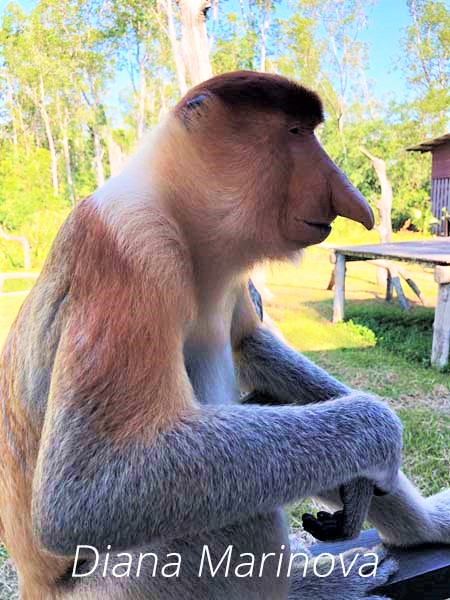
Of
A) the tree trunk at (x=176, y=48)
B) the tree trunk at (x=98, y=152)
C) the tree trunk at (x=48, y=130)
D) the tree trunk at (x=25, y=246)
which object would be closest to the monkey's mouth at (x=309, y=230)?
the tree trunk at (x=176, y=48)

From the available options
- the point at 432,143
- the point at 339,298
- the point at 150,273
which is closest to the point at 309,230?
the point at 150,273

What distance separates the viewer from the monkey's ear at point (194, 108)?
3.24 ft

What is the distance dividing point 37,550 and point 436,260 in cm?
434

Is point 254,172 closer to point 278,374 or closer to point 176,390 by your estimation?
point 176,390

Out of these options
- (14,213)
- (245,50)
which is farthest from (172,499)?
(245,50)

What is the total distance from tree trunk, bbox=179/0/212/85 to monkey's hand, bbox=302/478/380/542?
15.0ft

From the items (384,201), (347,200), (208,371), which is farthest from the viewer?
(384,201)

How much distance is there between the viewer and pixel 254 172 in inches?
37.8

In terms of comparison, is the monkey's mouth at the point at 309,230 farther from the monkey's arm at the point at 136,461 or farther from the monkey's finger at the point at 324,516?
the monkey's finger at the point at 324,516

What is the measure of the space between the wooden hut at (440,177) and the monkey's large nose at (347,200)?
10.9 metres

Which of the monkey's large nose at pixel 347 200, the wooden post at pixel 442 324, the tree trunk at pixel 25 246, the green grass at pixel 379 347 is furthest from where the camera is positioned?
the tree trunk at pixel 25 246

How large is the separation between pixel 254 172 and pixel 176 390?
1.30 ft

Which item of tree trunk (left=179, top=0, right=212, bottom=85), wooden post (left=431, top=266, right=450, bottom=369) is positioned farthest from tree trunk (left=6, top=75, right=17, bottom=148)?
wooden post (left=431, top=266, right=450, bottom=369)

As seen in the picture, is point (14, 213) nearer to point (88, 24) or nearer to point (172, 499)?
point (88, 24)
